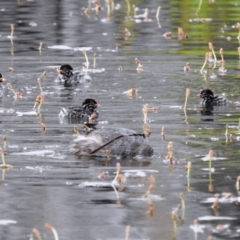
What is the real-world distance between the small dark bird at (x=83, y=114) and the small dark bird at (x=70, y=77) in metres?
2.77

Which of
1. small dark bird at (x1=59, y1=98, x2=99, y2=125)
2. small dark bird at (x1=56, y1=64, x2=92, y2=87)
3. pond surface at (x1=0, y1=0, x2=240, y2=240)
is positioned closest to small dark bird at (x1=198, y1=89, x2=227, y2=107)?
pond surface at (x1=0, y1=0, x2=240, y2=240)

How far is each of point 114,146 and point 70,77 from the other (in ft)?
18.8

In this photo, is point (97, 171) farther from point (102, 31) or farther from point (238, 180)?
point (102, 31)

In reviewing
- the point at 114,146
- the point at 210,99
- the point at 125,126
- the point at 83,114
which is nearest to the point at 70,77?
the point at 210,99

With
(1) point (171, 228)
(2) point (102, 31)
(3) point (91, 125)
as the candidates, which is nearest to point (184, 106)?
(3) point (91, 125)

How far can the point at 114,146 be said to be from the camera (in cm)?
1132

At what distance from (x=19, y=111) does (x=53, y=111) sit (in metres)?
0.46

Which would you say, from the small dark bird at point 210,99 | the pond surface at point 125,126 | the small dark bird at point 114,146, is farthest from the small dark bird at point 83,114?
the small dark bird at point 114,146

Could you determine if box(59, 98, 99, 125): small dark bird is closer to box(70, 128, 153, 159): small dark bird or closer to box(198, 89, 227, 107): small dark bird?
box(198, 89, 227, 107): small dark bird

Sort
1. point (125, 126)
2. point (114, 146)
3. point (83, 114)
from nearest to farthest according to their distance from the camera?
point (114, 146), point (125, 126), point (83, 114)

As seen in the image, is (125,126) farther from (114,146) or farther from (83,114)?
(114,146)

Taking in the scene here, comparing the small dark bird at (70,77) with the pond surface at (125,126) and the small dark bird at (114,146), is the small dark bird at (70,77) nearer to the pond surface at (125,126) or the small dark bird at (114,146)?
the pond surface at (125,126)

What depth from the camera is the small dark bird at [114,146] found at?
11.2 meters

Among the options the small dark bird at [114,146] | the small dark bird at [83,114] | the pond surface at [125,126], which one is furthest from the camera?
the small dark bird at [83,114]
